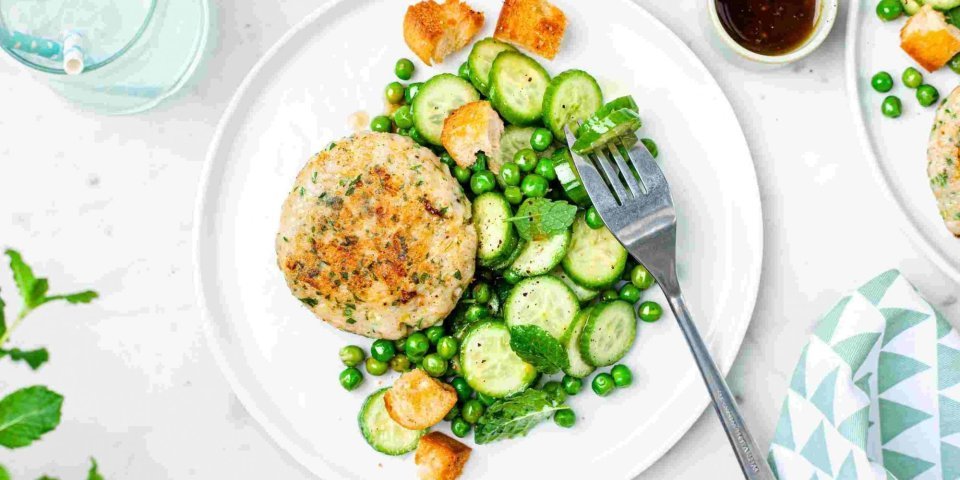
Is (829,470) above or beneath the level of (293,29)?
beneath

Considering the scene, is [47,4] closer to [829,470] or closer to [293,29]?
[293,29]

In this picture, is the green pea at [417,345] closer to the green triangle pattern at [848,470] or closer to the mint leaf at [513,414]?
the mint leaf at [513,414]

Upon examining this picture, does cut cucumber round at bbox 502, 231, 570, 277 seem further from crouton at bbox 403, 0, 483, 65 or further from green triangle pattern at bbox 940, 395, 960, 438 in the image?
green triangle pattern at bbox 940, 395, 960, 438

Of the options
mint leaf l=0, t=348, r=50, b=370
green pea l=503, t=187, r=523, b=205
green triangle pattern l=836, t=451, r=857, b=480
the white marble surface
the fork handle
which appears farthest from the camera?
the white marble surface

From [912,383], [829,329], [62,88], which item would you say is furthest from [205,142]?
[912,383]

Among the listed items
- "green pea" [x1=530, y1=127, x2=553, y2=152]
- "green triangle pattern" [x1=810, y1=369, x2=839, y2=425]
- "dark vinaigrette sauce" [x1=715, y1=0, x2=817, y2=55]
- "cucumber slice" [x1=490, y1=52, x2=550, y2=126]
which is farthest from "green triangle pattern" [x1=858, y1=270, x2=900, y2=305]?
"cucumber slice" [x1=490, y1=52, x2=550, y2=126]

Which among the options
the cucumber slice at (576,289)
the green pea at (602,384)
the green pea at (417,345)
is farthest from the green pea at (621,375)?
the green pea at (417,345)

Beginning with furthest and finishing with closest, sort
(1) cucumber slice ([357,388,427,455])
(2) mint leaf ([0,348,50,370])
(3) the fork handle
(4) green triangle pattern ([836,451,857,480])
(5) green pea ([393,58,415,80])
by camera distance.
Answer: (5) green pea ([393,58,415,80]) < (1) cucumber slice ([357,388,427,455]) < (4) green triangle pattern ([836,451,857,480]) < (3) the fork handle < (2) mint leaf ([0,348,50,370])
